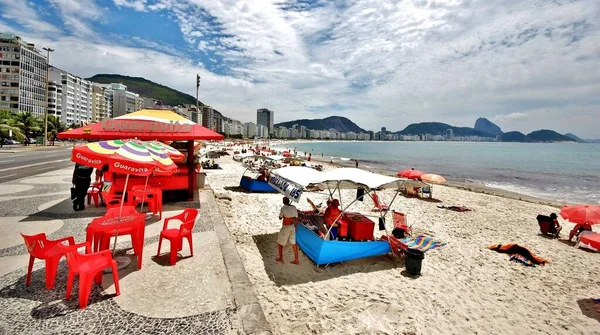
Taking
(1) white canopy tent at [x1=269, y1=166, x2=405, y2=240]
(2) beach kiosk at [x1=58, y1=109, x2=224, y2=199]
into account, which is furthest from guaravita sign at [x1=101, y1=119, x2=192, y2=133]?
(1) white canopy tent at [x1=269, y1=166, x2=405, y2=240]

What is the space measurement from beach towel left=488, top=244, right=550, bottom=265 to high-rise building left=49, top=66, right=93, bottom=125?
416ft

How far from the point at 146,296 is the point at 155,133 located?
6798 mm

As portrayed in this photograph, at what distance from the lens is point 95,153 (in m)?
4.92

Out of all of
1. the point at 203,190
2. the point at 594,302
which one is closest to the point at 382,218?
the point at 594,302

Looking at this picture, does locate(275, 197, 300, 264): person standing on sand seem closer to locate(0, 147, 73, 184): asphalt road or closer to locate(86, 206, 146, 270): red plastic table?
locate(86, 206, 146, 270): red plastic table

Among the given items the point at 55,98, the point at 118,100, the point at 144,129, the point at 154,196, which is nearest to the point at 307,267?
the point at 154,196

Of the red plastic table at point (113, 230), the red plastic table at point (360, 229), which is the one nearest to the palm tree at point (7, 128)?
the red plastic table at point (113, 230)

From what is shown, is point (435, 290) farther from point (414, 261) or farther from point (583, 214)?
point (583, 214)

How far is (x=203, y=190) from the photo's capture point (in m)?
13.4

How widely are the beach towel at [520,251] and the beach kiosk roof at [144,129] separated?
10.1m

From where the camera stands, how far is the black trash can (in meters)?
6.63

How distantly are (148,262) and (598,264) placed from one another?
1213 centimetres

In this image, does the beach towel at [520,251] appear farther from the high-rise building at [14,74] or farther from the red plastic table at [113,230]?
the high-rise building at [14,74]

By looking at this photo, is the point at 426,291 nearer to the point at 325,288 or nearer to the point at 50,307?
the point at 325,288
